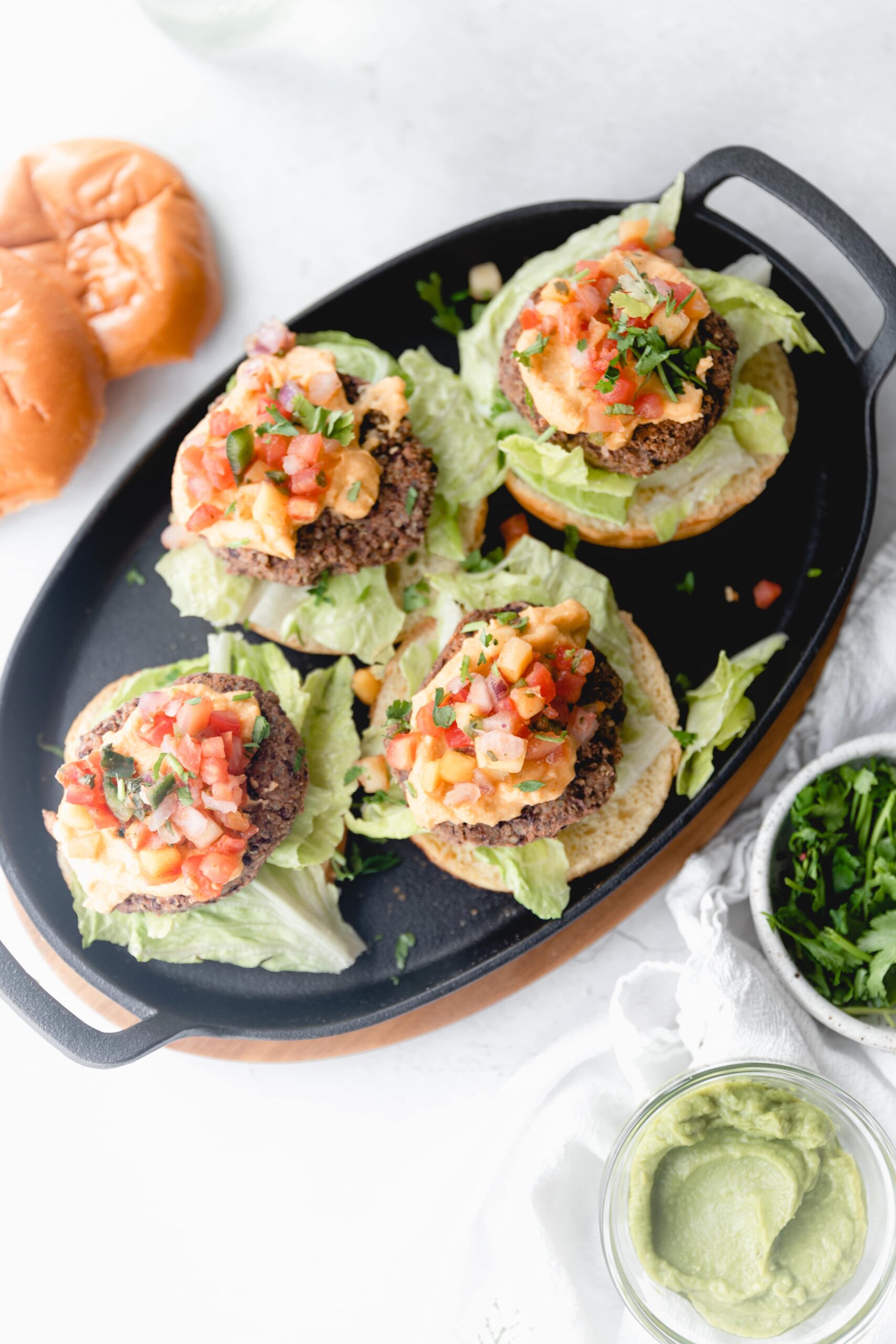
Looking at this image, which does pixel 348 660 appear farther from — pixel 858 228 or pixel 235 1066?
pixel 858 228

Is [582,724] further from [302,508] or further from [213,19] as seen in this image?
[213,19]

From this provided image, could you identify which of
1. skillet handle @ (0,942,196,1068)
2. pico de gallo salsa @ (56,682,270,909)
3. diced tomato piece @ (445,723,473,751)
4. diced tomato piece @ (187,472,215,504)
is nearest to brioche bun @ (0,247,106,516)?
diced tomato piece @ (187,472,215,504)

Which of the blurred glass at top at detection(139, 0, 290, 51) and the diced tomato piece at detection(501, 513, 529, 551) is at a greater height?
the blurred glass at top at detection(139, 0, 290, 51)

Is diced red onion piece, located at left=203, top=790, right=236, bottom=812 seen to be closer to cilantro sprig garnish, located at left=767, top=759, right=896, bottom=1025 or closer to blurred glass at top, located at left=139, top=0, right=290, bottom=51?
cilantro sprig garnish, located at left=767, top=759, right=896, bottom=1025

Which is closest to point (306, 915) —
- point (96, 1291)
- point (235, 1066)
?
point (235, 1066)

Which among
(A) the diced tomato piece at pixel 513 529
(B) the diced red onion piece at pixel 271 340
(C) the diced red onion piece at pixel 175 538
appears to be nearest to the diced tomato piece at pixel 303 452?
(B) the diced red onion piece at pixel 271 340
